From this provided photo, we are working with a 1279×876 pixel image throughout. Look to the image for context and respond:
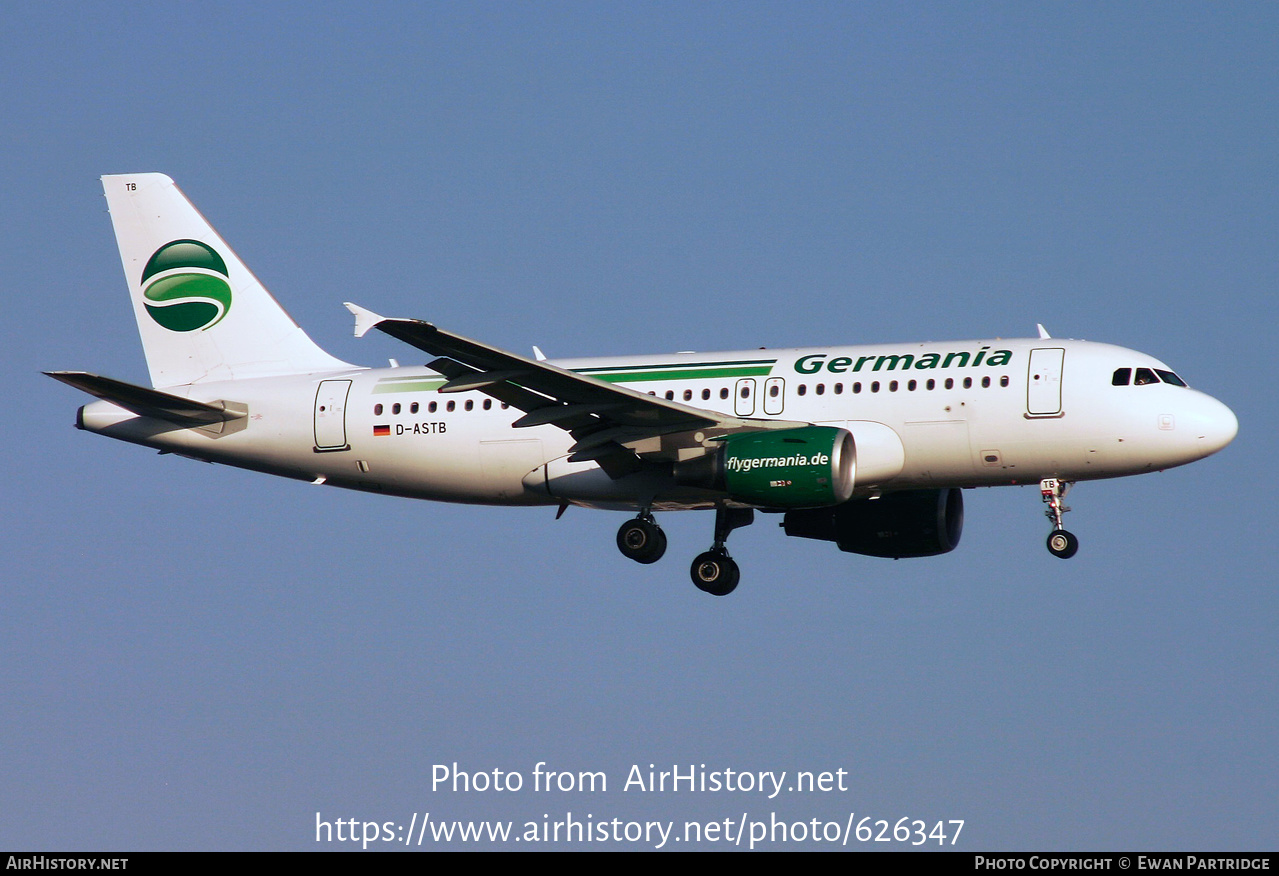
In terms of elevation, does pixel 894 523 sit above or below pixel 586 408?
below

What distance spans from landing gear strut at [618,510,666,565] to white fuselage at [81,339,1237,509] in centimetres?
46

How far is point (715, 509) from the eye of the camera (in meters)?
39.4

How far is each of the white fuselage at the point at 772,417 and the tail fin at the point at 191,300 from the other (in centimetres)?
84

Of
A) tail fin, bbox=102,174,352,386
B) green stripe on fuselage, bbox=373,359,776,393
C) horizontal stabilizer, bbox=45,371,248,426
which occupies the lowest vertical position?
horizontal stabilizer, bbox=45,371,248,426

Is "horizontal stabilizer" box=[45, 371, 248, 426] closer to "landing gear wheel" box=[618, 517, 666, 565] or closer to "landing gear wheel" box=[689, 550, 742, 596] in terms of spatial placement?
"landing gear wheel" box=[618, 517, 666, 565]

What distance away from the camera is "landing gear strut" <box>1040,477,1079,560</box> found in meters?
35.8

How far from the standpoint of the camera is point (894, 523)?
131ft

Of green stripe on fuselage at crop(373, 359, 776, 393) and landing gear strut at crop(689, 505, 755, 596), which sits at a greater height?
green stripe on fuselage at crop(373, 359, 776, 393)

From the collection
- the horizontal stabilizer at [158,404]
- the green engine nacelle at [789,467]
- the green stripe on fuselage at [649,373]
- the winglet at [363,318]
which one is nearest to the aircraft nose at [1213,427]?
the green engine nacelle at [789,467]

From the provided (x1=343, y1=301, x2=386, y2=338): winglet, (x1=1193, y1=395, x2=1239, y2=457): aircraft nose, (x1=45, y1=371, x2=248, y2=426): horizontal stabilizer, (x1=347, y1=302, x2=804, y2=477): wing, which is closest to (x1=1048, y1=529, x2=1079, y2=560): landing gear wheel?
(x1=1193, y1=395, x2=1239, y2=457): aircraft nose

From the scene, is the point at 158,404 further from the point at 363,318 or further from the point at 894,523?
the point at 894,523

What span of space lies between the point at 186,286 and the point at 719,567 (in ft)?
48.4

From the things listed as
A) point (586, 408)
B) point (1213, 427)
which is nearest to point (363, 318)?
point (586, 408)

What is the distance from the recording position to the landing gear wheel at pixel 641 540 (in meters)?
37.8
